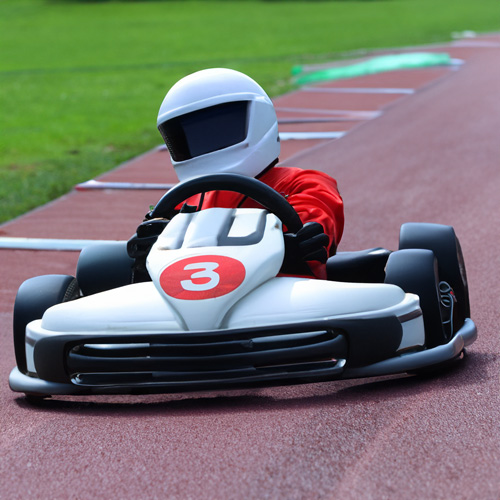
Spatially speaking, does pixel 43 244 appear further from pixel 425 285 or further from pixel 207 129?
pixel 425 285

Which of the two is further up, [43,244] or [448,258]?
[448,258]

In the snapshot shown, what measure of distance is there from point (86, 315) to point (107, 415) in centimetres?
40

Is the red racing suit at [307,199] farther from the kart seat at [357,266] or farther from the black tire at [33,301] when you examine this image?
the black tire at [33,301]

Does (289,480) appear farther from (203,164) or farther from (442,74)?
(442,74)

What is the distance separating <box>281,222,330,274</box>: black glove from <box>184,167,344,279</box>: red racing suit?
0.11m

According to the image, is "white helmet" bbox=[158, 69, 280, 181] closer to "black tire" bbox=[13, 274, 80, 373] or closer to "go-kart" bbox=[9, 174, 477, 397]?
"go-kart" bbox=[9, 174, 477, 397]

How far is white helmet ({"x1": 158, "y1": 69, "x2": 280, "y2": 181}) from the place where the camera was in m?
4.31

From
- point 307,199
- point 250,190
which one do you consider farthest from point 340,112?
point 250,190

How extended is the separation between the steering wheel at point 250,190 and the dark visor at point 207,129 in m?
0.40

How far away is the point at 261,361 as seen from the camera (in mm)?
3490

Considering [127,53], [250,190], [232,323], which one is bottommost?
[127,53]

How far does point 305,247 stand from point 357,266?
0.43 m

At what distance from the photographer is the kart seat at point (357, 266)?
13.9 feet

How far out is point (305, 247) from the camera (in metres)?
3.89
